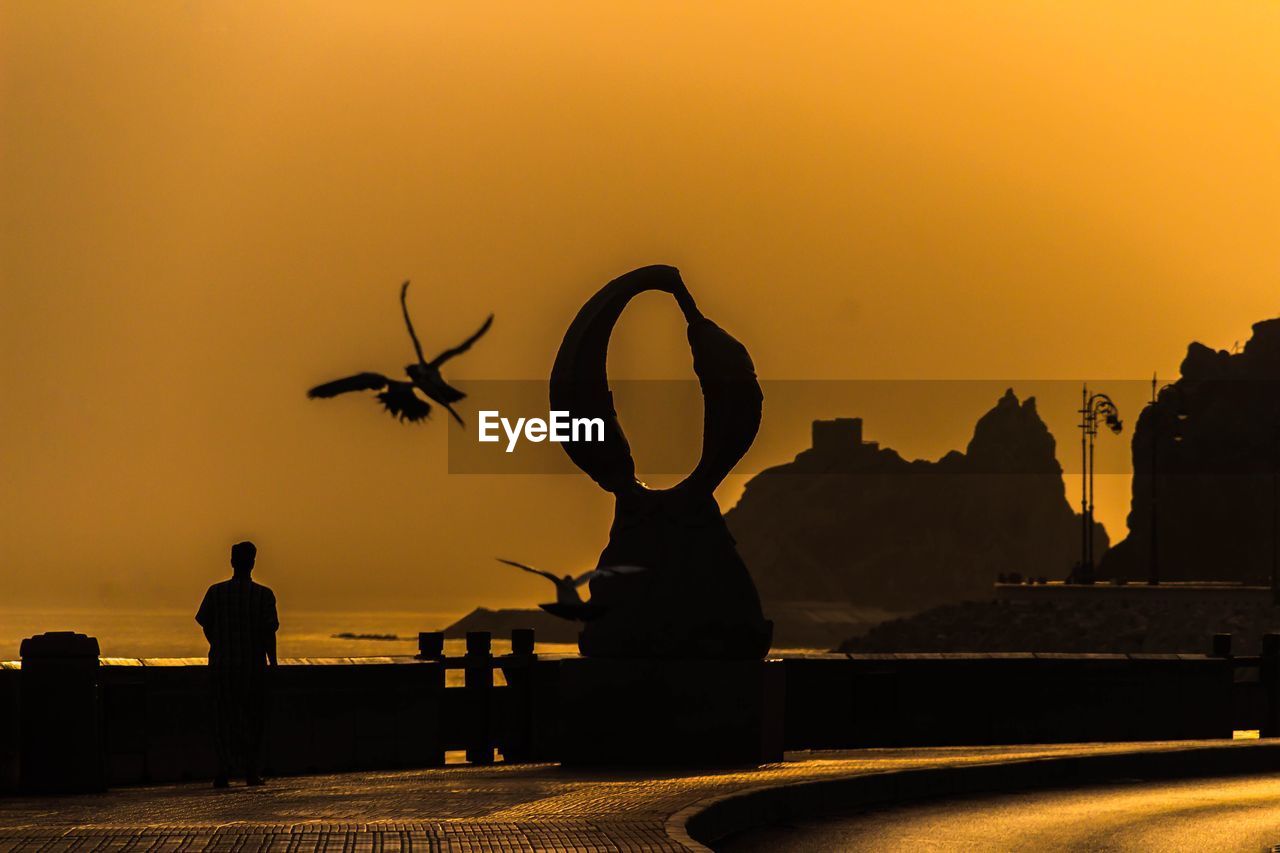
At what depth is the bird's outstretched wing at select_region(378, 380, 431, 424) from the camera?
14383 mm

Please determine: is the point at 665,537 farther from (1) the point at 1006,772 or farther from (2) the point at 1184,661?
(2) the point at 1184,661

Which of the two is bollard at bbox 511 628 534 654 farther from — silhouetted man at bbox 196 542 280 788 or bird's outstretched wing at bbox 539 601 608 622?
bird's outstretched wing at bbox 539 601 608 622

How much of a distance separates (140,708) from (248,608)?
1637 mm

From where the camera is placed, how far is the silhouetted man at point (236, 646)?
672 inches

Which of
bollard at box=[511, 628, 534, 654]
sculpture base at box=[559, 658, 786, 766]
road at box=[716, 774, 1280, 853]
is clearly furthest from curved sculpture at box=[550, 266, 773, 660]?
road at box=[716, 774, 1280, 853]

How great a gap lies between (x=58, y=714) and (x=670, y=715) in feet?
17.3

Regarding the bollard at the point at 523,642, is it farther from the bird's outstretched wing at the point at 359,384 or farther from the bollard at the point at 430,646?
the bird's outstretched wing at the point at 359,384

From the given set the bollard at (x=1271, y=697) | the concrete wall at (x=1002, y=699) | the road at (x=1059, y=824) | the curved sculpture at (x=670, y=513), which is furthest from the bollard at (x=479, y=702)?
the bollard at (x=1271, y=697)

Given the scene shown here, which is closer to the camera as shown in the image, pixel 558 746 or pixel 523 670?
pixel 558 746

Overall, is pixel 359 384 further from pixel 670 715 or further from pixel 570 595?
pixel 670 715

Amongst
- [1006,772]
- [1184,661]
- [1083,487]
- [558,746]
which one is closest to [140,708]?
[558,746]

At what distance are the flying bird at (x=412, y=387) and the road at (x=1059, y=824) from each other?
11.2 ft

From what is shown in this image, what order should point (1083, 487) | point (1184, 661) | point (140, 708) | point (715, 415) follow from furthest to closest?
point (1083, 487), point (1184, 661), point (715, 415), point (140, 708)

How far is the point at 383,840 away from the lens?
13.3 metres
